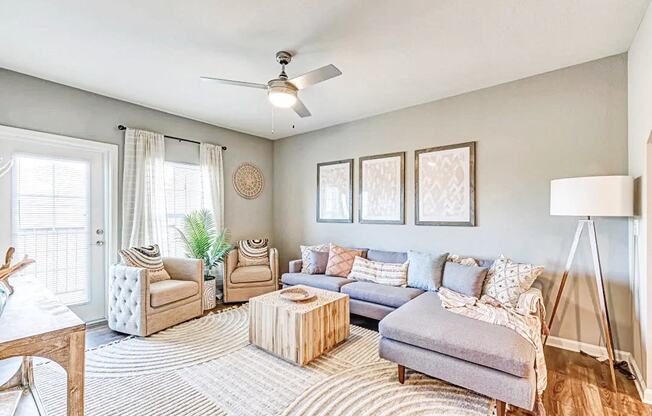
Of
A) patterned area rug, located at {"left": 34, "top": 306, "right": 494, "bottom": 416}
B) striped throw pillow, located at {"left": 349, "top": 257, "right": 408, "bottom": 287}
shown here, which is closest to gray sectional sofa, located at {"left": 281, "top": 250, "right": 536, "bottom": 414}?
Answer: patterned area rug, located at {"left": 34, "top": 306, "right": 494, "bottom": 416}

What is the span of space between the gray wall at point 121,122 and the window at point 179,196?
174mm

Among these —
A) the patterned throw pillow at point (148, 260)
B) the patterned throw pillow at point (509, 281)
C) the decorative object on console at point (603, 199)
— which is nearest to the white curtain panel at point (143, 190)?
the patterned throw pillow at point (148, 260)

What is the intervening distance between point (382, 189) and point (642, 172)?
2.59 meters

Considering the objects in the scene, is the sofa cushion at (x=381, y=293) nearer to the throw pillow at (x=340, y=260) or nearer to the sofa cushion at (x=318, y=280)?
the sofa cushion at (x=318, y=280)

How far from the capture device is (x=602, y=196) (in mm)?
2340

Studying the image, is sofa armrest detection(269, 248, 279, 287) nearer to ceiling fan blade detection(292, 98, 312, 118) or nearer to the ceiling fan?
ceiling fan blade detection(292, 98, 312, 118)

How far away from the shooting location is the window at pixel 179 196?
436 cm

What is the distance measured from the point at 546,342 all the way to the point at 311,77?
3.36 m

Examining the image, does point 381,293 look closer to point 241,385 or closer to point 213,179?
point 241,385

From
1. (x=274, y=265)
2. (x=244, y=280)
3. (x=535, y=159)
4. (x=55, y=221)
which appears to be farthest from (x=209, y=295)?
(x=535, y=159)

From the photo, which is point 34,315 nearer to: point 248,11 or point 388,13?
point 248,11

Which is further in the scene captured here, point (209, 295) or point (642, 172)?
point (209, 295)

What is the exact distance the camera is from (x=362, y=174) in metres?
4.55

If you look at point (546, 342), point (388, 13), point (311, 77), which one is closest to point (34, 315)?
point (311, 77)
